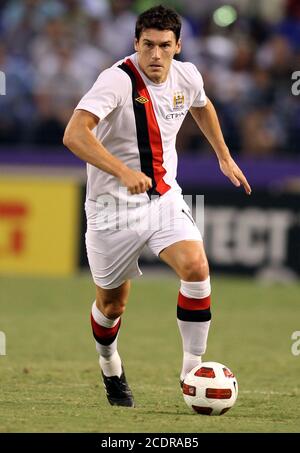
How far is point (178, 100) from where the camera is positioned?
22.5 ft

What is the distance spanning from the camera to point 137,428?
5.81 metres

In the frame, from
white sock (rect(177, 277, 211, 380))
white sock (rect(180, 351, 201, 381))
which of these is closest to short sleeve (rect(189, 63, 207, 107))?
white sock (rect(177, 277, 211, 380))

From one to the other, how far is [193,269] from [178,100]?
3.75 feet

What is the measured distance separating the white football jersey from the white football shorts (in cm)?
9

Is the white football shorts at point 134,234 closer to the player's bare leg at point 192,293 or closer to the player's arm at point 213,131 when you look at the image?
the player's bare leg at point 192,293

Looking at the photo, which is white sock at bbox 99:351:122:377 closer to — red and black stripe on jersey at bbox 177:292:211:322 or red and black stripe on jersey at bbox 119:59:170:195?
red and black stripe on jersey at bbox 177:292:211:322

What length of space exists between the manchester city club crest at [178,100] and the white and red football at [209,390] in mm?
1577

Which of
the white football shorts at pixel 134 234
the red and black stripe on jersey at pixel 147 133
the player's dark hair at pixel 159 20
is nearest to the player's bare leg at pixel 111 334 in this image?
the white football shorts at pixel 134 234

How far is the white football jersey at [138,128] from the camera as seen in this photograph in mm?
6598

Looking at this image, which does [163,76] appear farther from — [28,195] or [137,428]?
[28,195]

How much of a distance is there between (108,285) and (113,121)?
1.00 metres

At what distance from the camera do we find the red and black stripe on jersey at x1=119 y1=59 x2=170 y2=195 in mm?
6637

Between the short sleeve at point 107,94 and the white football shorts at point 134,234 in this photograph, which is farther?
the white football shorts at point 134,234
